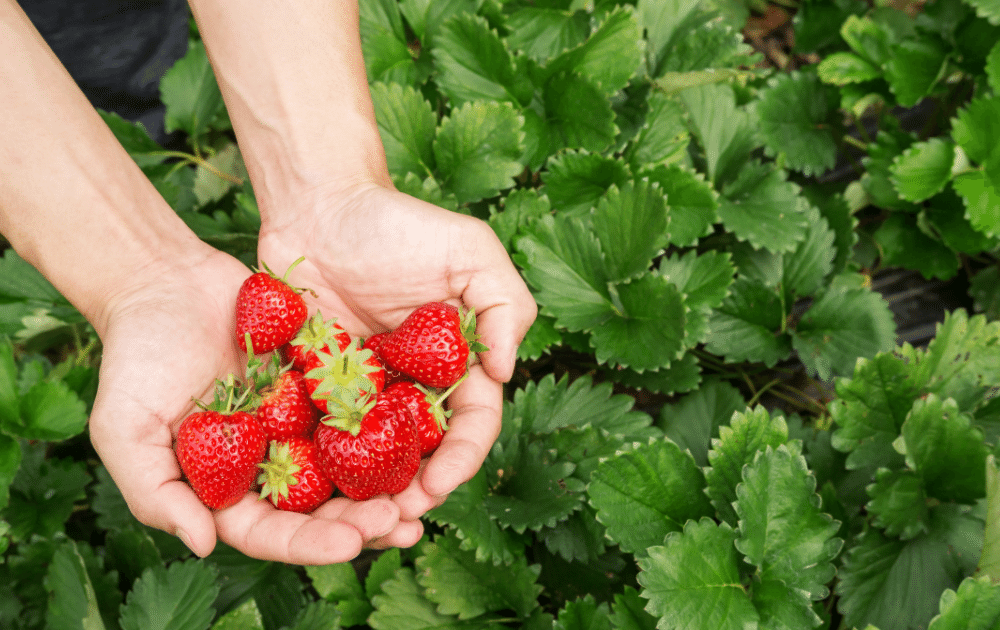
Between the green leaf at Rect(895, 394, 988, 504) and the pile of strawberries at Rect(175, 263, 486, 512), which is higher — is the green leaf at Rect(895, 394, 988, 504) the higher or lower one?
the lower one

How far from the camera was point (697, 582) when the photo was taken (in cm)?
129

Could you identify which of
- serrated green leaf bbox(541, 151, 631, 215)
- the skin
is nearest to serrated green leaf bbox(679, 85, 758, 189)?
serrated green leaf bbox(541, 151, 631, 215)

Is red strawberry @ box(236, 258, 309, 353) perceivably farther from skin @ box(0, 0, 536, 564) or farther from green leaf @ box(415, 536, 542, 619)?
green leaf @ box(415, 536, 542, 619)

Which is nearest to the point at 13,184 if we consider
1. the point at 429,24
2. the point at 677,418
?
the point at 429,24

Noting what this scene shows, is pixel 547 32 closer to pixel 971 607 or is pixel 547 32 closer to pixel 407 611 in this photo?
pixel 407 611

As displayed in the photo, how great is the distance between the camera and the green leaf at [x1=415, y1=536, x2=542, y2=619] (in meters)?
1.49

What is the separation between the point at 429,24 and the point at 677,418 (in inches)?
49.5

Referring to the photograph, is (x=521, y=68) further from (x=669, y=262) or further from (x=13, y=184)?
(x=13, y=184)

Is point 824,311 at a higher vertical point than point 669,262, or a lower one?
lower

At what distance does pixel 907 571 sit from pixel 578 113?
1.27 meters

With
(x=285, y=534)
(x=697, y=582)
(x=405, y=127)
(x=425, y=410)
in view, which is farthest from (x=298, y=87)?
(x=697, y=582)

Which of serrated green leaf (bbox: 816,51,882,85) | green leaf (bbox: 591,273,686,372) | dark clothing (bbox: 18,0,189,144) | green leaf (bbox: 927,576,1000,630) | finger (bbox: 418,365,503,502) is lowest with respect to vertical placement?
green leaf (bbox: 927,576,1000,630)

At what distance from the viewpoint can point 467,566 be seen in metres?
1.52

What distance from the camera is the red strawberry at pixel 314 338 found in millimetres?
1350
